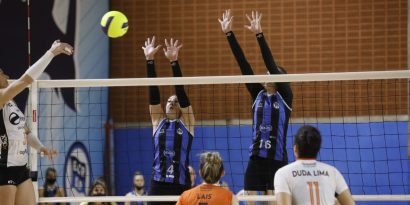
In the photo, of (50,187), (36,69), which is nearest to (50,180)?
(50,187)

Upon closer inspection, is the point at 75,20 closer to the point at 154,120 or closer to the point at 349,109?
the point at 349,109

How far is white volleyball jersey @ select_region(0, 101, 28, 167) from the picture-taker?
25.0ft

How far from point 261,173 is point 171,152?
0.99 metres

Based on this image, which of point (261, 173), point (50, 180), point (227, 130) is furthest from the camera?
point (227, 130)

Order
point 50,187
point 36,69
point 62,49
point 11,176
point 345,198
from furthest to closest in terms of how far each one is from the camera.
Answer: point 50,187
point 11,176
point 62,49
point 36,69
point 345,198

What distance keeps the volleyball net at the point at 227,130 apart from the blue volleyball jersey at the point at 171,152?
16.2 feet

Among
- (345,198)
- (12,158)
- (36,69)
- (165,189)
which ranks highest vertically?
(36,69)

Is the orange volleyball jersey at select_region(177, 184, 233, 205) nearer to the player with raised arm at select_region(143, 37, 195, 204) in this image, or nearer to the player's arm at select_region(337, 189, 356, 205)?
the player's arm at select_region(337, 189, 356, 205)

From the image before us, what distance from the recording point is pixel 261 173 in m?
8.48

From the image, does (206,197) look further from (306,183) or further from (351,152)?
(351,152)

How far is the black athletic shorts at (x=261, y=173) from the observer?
27.8 feet

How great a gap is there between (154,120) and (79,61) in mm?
6209

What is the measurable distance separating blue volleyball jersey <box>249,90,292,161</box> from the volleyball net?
494 cm

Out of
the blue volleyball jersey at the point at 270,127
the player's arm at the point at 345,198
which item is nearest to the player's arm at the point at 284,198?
the player's arm at the point at 345,198
